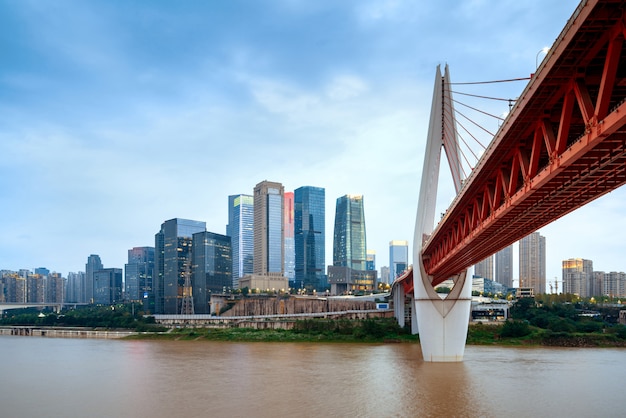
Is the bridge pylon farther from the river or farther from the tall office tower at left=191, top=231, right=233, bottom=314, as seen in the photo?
the tall office tower at left=191, top=231, right=233, bottom=314

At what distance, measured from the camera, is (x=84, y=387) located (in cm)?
3547

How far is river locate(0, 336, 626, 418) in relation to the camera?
27.7 meters

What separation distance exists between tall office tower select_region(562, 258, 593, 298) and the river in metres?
128

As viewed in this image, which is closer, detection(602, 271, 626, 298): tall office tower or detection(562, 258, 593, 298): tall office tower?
detection(602, 271, 626, 298): tall office tower

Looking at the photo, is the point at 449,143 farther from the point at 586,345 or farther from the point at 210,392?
the point at 586,345

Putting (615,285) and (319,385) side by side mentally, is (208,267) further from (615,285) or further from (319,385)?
(319,385)

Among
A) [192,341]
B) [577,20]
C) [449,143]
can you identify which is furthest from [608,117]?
[192,341]


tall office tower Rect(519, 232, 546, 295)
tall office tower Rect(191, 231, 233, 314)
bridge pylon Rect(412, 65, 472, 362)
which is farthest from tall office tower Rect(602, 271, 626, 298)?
bridge pylon Rect(412, 65, 472, 362)

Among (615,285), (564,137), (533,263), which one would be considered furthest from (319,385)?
(533,263)

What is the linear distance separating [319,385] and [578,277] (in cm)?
15981

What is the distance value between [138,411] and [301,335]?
4780cm

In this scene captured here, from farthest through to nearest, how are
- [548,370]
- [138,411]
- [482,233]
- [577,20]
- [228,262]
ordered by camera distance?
[228,262], [548,370], [138,411], [482,233], [577,20]

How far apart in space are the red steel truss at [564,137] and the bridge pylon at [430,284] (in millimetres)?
14905

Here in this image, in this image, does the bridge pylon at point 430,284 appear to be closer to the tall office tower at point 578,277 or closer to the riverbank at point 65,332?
the riverbank at point 65,332
